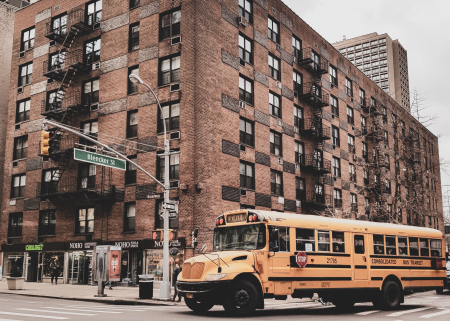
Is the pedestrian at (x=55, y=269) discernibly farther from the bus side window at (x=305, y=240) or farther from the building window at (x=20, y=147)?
the bus side window at (x=305, y=240)

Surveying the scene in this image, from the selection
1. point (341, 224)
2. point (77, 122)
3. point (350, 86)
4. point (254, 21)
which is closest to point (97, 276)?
point (341, 224)

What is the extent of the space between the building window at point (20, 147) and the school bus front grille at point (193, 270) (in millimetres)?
28566


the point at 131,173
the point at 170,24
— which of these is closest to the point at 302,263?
the point at 131,173

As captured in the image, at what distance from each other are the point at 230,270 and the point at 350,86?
4057 cm

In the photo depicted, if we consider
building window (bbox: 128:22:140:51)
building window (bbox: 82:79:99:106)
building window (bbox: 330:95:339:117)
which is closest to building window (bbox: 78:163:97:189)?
building window (bbox: 82:79:99:106)

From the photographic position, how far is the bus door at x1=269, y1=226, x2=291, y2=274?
14.2m

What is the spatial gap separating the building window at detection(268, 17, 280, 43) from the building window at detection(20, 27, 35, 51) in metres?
19.7

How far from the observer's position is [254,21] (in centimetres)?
3575

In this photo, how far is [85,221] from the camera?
3384cm

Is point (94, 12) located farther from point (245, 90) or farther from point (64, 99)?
point (245, 90)

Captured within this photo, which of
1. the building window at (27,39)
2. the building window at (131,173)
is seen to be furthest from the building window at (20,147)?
the building window at (131,173)

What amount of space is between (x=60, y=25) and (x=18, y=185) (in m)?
13.1

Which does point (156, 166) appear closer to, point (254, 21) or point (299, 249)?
point (254, 21)

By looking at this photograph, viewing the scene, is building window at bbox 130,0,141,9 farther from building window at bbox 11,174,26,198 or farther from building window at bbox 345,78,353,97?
building window at bbox 345,78,353,97
